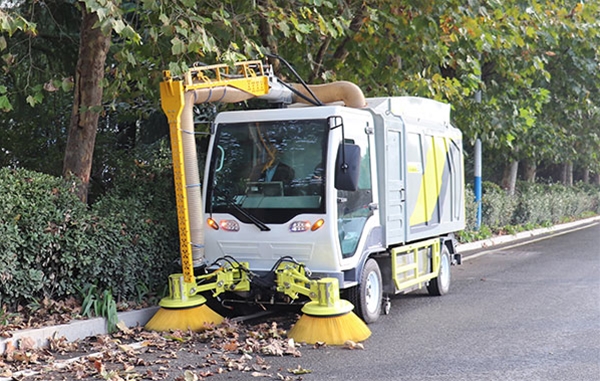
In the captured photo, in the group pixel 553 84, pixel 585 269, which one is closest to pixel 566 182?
pixel 553 84

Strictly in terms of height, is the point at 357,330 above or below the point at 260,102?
below

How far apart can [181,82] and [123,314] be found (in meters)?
2.62

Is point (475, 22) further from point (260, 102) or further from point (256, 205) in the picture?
point (256, 205)

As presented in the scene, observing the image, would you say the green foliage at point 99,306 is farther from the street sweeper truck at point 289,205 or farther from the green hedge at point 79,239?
the street sweeper truck at point 289,205

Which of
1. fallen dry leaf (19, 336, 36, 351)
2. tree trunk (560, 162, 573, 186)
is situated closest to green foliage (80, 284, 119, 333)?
fallen dry leaf (19, 336, 36, 351)

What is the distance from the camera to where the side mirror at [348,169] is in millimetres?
8211

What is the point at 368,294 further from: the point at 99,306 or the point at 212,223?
the point at 99,306

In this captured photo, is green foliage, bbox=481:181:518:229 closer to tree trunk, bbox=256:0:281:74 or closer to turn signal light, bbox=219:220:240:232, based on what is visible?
tree trunk, bbox=256:0:281:74

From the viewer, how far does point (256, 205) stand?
870 cm

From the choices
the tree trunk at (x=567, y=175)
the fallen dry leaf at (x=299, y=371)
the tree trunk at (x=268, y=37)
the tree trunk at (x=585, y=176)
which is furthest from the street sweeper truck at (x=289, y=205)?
the tree trunk at (x=585, y=176)

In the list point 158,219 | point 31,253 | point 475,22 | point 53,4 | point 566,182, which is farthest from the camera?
point 566,182

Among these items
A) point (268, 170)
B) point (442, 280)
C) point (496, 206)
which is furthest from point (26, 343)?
point (496, 206)

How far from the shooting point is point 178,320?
8.09 meters

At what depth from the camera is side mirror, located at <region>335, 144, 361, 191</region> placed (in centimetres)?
821
